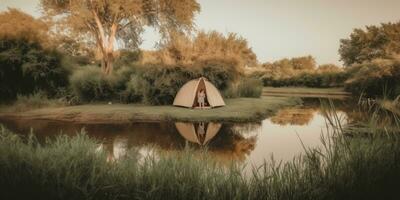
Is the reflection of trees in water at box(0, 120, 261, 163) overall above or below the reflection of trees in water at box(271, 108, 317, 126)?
above

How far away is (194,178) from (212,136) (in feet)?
15.9

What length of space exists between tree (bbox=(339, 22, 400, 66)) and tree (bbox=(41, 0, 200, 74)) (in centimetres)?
1062

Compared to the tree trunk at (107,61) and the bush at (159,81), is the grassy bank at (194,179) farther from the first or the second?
the tree trunk at (107,61)

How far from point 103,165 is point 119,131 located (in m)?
4.98

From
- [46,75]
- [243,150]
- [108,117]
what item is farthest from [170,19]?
[243,150]

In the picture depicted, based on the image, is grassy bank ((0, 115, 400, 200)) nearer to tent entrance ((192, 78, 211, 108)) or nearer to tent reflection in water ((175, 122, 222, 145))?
tent reflection in water ((175, 122, 222, 145))

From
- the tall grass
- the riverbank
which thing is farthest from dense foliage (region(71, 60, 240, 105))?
the tall grass

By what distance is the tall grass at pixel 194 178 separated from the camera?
342cm

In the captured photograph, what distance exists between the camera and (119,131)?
8.88 m

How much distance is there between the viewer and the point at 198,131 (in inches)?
355

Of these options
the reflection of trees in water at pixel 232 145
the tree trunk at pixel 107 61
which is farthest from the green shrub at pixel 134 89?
the reflection of trees in water at pixel 232 145

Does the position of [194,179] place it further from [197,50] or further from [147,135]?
[197,50]

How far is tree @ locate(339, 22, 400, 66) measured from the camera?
2178 cm

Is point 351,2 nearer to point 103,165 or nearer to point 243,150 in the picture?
point 243,150
